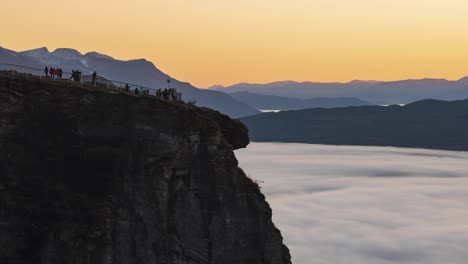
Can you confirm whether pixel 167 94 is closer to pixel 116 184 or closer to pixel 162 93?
pixel 162 93

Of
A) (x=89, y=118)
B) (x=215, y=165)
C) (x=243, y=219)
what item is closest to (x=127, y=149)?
(x=89, y=118)

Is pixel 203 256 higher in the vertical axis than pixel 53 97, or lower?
lower

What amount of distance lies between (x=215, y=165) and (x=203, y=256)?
593cm

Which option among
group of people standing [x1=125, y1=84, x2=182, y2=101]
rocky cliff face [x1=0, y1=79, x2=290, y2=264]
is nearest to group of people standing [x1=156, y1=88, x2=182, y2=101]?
group of people standing [x1=125, y1=84, x2=182, y2=101]

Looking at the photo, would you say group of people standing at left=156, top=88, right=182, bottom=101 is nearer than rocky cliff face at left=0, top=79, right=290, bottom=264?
No

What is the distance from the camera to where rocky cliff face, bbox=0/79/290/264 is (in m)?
41.3

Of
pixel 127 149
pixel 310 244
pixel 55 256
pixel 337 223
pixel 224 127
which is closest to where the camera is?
pixel 55 256

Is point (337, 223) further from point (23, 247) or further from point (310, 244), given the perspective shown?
point (23, 247)

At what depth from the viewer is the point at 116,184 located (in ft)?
144

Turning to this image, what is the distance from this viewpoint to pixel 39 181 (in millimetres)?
42594

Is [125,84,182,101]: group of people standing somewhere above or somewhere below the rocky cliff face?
above

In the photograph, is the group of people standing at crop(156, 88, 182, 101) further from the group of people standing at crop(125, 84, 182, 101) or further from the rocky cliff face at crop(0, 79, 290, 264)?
the rocky cliff face at crop(0, 79, 290, 264)

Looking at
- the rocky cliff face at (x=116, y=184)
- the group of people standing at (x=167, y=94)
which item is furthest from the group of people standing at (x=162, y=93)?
the rocky cliff face at (x=116, y=184)

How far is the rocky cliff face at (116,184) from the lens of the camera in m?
41.3
